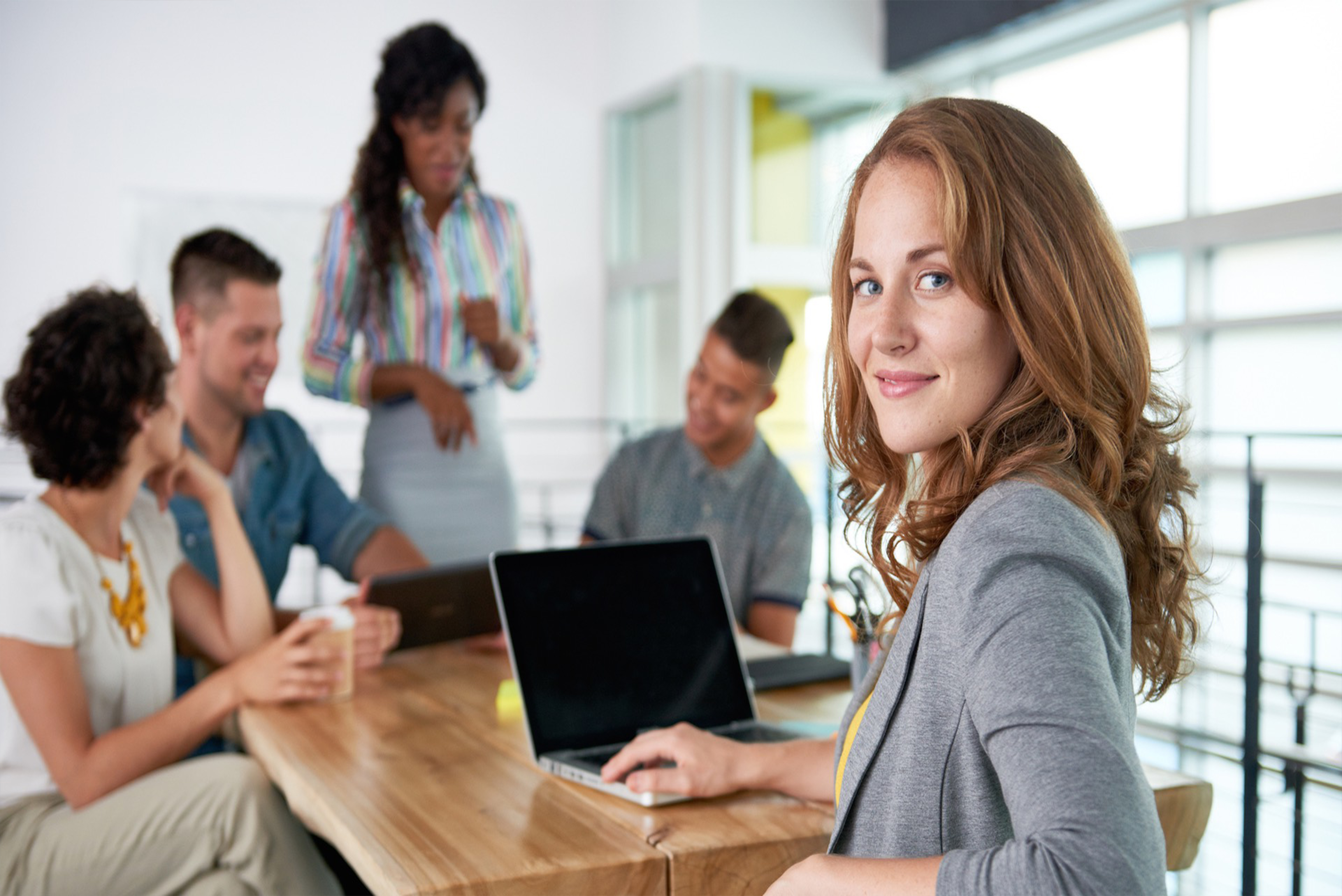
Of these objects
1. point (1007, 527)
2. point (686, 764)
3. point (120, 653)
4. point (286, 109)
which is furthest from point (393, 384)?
point (1007, 527)

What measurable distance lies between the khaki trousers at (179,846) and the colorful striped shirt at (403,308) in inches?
67.0

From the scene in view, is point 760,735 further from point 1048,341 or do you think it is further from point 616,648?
point 1048,341

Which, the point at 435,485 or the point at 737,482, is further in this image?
the point at 435,485

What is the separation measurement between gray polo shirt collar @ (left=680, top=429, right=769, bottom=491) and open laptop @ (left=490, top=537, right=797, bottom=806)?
97 cm

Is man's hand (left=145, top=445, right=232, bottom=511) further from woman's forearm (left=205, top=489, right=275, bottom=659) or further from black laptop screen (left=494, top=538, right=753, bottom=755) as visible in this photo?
black laptop screen (left=494, top=538, right=753, bottom=755)

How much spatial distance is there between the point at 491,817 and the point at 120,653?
0.78 meters

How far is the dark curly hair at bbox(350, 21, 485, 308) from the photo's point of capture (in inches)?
119

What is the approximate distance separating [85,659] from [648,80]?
3992mm

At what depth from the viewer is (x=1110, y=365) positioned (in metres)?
0.75

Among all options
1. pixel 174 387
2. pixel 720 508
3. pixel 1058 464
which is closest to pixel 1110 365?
pixel 1058 464

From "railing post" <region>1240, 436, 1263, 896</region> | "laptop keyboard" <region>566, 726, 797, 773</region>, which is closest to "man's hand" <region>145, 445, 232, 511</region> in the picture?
"laptop keyboard" <region>566, 726, 797, 773</region>

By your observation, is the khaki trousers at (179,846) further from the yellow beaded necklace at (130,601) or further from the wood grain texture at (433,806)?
the yellow beaded necklace at (130,601)

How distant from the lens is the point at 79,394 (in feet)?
5.20

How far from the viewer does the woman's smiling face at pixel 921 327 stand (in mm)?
769
